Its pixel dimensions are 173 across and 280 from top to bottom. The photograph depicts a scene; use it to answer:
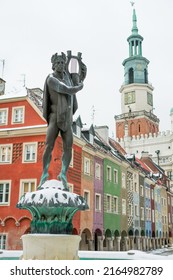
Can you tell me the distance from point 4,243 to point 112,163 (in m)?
13.3

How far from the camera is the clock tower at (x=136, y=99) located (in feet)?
250

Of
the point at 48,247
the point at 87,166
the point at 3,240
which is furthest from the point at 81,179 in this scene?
the point at 48,247

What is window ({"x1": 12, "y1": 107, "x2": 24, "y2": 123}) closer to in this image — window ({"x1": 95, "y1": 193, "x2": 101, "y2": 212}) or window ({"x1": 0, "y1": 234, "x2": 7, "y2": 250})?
window ({"x1": 0, "y1": 234, "x2": 7, "y2": 250})

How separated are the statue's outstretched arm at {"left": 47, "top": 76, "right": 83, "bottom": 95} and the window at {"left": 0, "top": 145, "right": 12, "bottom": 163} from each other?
1720cm

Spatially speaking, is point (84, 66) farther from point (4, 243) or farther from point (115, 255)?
point (4, 243)

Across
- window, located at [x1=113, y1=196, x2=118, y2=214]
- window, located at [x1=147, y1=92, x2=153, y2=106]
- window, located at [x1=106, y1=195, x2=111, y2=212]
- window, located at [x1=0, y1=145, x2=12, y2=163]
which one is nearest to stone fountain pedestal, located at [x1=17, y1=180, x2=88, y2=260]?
window, located at [x1=0, y1=145, x2=12, y2=163]

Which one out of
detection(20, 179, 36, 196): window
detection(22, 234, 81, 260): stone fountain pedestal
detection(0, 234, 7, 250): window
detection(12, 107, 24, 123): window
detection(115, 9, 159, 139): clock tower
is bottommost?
detection(0, 234, 7, 250): window

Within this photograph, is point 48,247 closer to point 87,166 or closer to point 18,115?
point 18,115

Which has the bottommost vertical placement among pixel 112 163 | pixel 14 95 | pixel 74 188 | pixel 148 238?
pixel 148 238

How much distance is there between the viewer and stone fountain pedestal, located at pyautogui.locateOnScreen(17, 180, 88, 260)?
7.63 meters

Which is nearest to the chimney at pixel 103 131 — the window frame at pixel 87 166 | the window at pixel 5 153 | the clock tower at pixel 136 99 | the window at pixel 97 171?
the window at pixel 97 171

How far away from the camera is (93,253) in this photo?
10.5 metres
